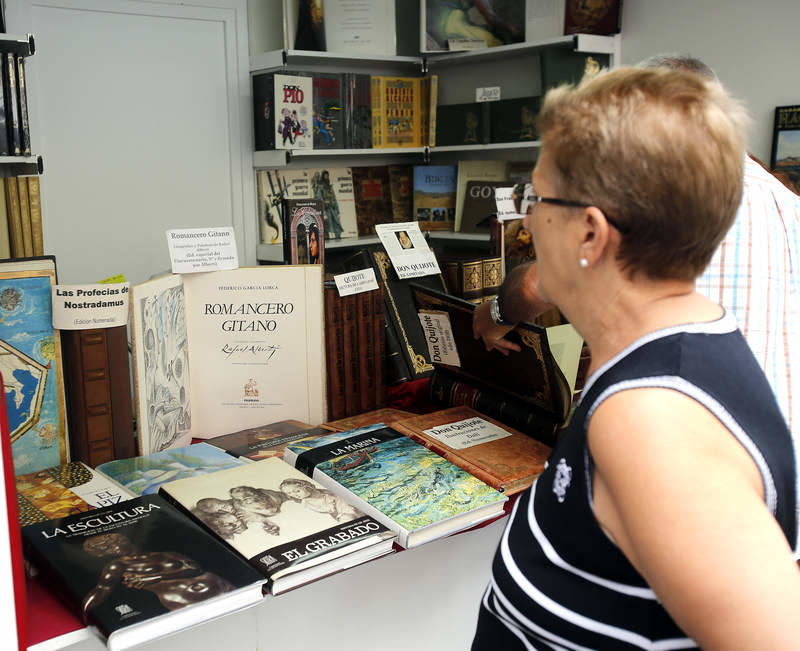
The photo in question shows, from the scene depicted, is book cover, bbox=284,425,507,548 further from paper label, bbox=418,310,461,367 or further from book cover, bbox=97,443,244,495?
paper label, bbox=418,310,461,367

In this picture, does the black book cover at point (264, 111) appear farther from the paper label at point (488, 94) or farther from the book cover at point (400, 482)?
the book cover at point (400, 482)

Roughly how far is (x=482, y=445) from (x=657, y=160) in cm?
92

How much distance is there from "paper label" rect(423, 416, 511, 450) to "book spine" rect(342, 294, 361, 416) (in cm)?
29

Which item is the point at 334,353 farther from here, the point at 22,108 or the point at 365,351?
the point at 22,108

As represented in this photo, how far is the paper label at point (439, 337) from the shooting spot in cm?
170

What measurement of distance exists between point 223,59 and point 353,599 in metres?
3.10

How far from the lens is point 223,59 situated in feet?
12.4

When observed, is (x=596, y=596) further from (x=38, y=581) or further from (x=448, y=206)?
(x=448, y=206)

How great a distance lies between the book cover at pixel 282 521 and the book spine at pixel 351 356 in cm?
42

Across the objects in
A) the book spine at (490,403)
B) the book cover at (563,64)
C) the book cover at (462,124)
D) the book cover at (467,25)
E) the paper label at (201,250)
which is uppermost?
the book cover at (467,25)

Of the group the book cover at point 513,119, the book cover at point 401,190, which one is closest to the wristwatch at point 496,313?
the book cover at point 513,119

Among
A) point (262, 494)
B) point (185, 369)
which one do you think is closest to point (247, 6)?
point (185, 369)

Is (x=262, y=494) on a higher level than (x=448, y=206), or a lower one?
lower

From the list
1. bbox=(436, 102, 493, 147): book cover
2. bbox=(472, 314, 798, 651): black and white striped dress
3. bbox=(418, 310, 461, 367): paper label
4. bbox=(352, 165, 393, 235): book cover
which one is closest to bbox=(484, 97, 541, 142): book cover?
bbox=(436, 102, 493, 147): book cover
